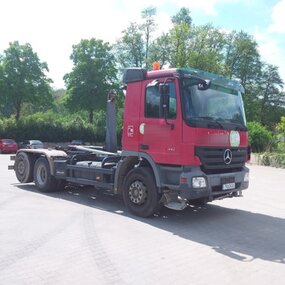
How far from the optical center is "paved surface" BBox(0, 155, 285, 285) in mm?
5191

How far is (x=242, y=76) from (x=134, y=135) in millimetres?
55478

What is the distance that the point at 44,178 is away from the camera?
11578 mm

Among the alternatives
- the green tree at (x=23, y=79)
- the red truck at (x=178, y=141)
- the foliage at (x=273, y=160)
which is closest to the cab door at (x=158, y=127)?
the red truck at (x=178, y=141)

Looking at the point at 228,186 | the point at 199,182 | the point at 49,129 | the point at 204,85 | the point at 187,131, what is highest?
the point at 49,129

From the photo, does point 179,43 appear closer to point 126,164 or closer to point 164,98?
point 126,164

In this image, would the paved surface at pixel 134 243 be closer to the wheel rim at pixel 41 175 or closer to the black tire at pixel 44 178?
the black tire at pixel 44 178

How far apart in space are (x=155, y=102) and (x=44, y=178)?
4748 millimetres

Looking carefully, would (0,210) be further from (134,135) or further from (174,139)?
(174,139)

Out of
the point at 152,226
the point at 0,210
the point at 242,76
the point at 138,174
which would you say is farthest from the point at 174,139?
the point at 242,76

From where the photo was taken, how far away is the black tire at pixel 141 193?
8227 millimetres

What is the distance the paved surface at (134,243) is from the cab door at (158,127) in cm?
135

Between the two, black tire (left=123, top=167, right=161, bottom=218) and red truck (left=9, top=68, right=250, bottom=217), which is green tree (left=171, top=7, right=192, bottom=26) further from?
black tire (left=123, top=167, right=161, bottom=218)

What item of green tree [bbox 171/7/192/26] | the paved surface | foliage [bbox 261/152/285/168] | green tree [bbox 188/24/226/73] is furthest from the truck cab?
green tree [bbox 171/7/192/26]

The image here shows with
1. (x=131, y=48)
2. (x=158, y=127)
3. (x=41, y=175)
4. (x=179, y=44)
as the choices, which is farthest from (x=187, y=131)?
(x=131, y=48)
